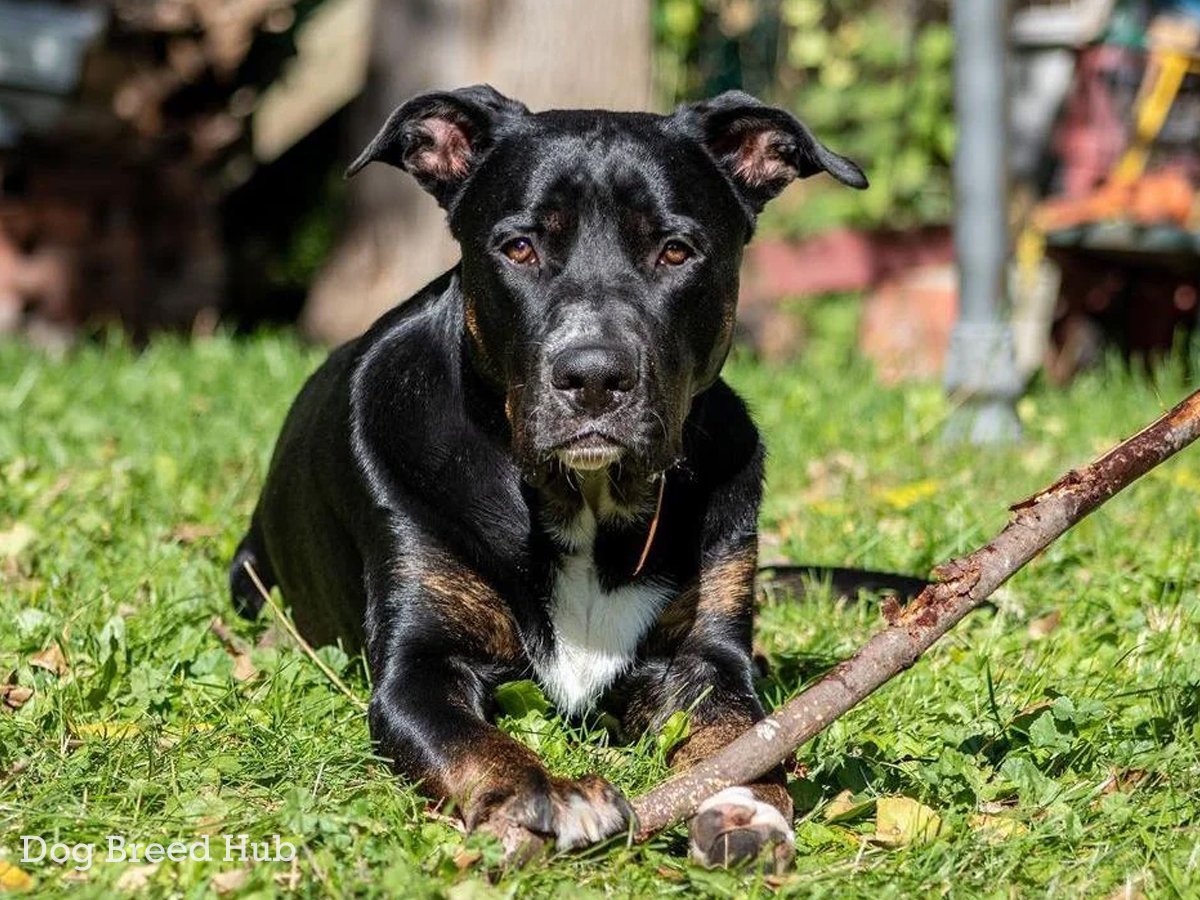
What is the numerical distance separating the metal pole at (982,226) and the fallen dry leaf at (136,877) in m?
5.08

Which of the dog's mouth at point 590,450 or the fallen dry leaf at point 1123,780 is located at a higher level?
the dog's mouth at point 590,450

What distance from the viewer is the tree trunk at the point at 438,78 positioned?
977 cm

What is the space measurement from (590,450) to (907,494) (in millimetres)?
2695

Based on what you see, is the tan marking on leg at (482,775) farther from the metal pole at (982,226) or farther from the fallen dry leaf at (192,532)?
the metal pole at (982,226)

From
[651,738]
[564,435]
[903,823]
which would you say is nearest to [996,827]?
[903,823]

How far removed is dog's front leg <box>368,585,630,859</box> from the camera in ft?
11.0

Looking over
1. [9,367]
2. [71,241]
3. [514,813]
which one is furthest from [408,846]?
[71,241]

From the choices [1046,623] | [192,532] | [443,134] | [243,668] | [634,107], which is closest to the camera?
[243,668]

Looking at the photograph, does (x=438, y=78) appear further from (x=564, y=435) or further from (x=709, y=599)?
(x=564, y=435)

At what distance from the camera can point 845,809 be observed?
3.70 m

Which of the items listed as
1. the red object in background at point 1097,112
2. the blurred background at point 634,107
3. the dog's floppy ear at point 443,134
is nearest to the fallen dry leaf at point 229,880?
the dog's floppy ear at point 443,134

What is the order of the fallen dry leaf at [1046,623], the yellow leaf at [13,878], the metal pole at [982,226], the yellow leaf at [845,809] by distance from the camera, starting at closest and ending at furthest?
the yellow leaf at [13,878], the yellow leaf at [845,809], the fallen dry leaf at [1046,623], the metal pole at [982,226]

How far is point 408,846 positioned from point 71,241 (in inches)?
327

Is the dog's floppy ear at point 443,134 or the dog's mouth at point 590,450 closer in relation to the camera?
the dog's mouth at point 590,450
